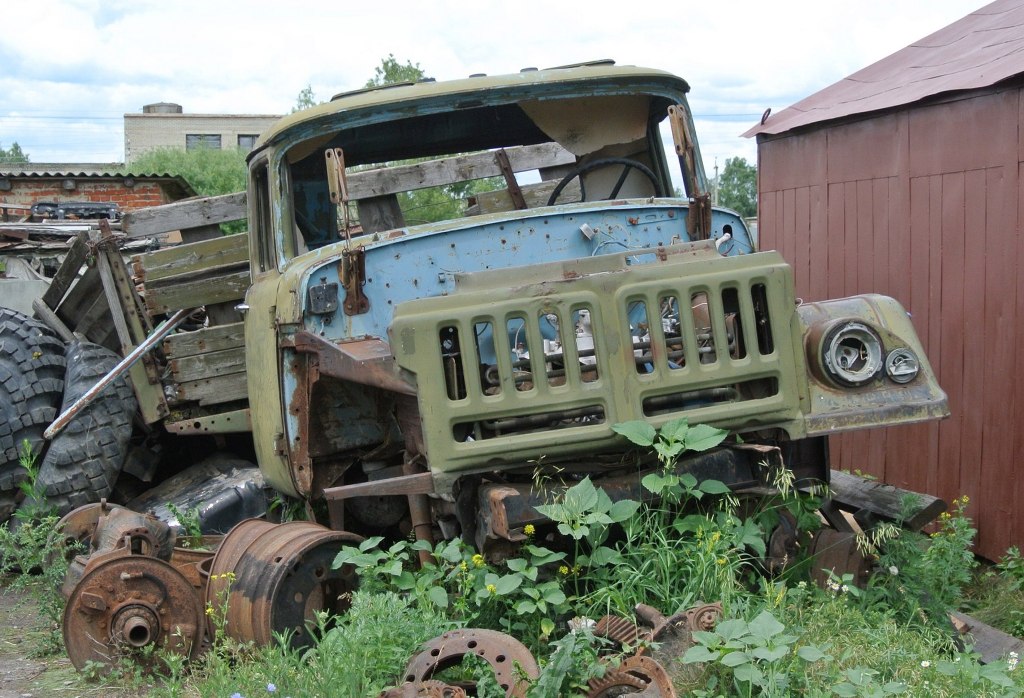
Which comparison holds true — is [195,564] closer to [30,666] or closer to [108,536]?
[108,536]

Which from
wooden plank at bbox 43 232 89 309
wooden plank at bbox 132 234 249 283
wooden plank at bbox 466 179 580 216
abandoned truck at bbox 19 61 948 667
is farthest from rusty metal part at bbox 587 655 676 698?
wooden plank at bbox 43 232 89 309

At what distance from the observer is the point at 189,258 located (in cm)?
685

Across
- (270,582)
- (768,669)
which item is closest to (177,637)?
(270,582)

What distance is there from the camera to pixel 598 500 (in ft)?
12.3

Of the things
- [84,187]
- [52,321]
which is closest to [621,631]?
[52,321]

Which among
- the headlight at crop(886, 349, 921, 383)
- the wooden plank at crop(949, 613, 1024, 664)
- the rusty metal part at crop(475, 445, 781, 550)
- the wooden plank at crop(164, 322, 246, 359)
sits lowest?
the wooden plank at crop(949, 613, 1024, 664)

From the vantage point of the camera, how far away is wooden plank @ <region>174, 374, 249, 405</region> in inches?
262

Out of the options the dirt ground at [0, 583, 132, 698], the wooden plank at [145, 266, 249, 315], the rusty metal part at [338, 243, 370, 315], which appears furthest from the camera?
the wooden plank at [145, 266, 249, 315]

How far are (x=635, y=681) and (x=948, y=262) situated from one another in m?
4.21

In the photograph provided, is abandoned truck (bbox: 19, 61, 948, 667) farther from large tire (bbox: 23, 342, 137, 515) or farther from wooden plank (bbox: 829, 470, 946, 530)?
wooden plank (bbox: 829, 470, 946, 530)

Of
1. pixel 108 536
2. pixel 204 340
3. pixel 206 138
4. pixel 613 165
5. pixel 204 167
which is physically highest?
pixel 206 138

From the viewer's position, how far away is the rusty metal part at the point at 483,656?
332cm

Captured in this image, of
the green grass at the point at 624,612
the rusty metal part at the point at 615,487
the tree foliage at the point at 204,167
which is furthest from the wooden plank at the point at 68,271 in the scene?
the tree foliage at the point at 204,167

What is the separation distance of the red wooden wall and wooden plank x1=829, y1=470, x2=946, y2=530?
1190mm
